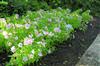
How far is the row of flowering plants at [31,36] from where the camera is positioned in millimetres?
4574

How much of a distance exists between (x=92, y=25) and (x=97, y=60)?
128 inches

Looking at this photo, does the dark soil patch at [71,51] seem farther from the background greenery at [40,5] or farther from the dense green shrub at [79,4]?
the dense green shrub at [79,4]

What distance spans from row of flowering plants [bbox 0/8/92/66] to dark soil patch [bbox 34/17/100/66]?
0.13 meters

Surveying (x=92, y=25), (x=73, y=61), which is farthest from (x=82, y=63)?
(x=92, y=25)

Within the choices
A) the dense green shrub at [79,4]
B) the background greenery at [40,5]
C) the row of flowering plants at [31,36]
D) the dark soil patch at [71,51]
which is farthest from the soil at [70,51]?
the dense green shrub at [79,4]

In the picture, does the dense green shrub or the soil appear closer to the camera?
the soil

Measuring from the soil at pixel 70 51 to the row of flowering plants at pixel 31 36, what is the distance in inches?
4.9

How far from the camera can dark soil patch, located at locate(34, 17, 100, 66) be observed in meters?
5.18

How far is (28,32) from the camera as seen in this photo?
17.7ft

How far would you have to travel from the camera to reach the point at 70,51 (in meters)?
5.85

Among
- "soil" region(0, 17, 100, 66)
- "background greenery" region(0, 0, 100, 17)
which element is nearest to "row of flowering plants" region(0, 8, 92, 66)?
"soil" region(0, 17, 100, 66)

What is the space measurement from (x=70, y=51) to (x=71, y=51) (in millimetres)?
26

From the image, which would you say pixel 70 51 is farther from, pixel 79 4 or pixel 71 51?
pixel 79 4

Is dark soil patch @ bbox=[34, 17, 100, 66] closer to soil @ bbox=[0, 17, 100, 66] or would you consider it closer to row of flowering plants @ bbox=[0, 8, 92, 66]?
soil @ bbox=[0, 17, 100, 66]
